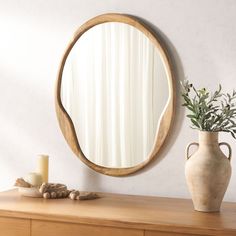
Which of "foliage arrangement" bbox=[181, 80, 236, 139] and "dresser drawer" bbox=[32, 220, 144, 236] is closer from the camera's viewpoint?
"dresser drawer" bbox=[32, 220, 144, 236]

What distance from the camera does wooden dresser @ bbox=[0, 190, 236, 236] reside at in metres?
2.34

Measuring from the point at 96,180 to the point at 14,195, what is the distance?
17.0 inches

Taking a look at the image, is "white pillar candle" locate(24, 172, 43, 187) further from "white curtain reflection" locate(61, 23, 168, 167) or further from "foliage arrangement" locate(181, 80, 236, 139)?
"foliage arrangement" locate(181, 80, 236, 139)

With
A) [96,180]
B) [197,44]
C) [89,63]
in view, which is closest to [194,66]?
[197,44]

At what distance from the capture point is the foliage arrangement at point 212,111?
2.58m

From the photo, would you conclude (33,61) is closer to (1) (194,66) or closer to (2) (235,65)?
(1) (194,66)

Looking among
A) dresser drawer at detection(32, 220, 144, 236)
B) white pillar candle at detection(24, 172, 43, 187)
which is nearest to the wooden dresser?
dresser drawer at detection(32, 220, 144, 236)

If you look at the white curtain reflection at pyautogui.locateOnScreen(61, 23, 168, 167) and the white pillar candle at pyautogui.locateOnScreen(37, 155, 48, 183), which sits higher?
the white curtain reflection at pyautogui.locateOnScreen(61, 23, 168, 167)

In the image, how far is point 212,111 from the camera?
2684mm

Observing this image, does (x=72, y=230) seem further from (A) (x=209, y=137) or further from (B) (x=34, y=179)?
(A) (x=209, y=137)

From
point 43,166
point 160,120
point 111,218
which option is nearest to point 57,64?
point 43,166

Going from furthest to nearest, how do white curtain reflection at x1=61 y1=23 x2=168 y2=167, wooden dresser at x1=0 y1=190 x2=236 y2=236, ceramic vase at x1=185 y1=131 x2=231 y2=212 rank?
white curtain reflection at x1=61 y1=23 x2=168 y2=167 < ceramic vase at x1=185 y1=131 x2=231 y2=212 < wooden dresser at x1=0 y1=190 x2=236 y2=236

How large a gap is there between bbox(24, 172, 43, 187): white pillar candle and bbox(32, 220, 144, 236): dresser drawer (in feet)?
1.48

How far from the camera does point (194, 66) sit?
114 inches
